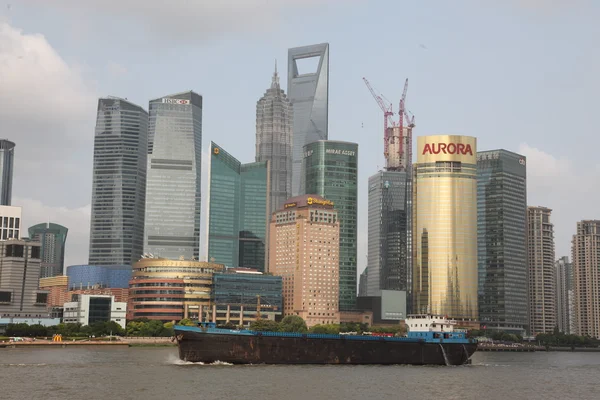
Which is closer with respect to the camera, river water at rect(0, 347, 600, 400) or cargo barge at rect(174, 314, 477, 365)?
river water at rect(0, 347, 600, 400)

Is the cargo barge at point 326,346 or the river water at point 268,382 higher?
the cargo barge at point 326,346

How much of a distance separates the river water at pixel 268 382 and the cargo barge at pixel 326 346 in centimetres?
376

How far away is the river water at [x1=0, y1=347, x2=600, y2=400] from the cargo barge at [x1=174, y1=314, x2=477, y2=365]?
3.76 meters

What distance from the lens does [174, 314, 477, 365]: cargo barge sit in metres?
148

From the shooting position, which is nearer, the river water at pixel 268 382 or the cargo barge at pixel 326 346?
the river water at pixel 268 382

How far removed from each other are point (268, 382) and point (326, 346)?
3861 cm

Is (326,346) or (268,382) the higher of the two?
(326,346)

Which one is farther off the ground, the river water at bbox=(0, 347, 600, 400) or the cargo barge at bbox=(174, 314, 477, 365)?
the cargo barge at bbox=(174, 314, 477, 365)

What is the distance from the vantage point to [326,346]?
155250 mm

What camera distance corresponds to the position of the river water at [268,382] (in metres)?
105

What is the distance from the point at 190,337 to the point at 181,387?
122ft

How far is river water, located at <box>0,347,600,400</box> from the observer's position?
10506 cm

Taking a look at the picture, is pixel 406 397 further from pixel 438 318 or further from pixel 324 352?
pixel 438 318

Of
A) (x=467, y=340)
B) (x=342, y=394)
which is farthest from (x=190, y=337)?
(x=467, y=340)
